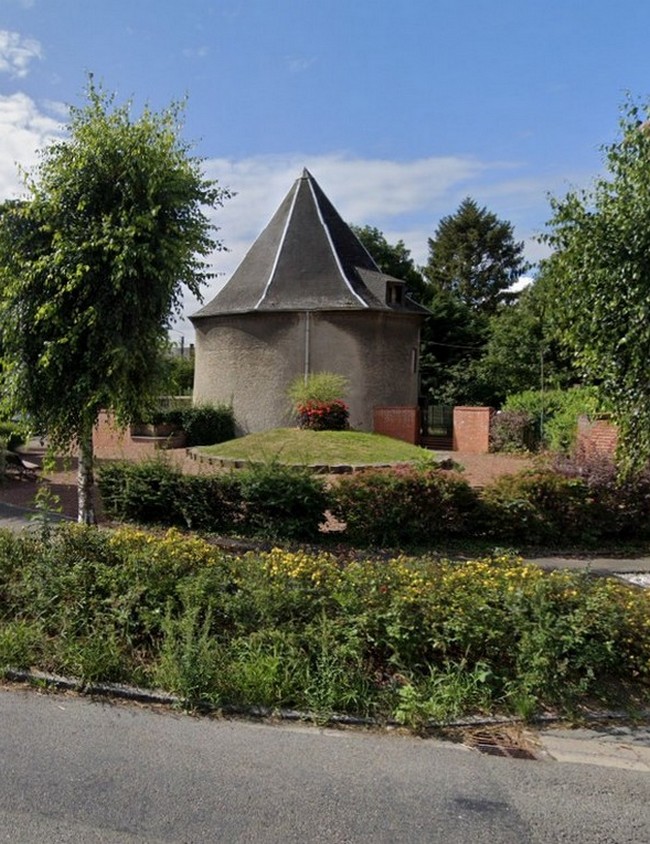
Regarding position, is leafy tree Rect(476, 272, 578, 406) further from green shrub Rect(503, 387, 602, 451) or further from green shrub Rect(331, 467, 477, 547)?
green shrub Rect(331, 467, 477, 547)

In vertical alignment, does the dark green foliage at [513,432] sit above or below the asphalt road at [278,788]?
above

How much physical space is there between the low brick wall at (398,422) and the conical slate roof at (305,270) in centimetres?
406

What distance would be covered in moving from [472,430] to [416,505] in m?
15.0

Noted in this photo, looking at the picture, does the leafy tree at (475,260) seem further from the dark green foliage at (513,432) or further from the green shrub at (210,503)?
the green shrub at (210,503)

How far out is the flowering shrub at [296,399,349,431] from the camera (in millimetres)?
20031

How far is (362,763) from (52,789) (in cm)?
152

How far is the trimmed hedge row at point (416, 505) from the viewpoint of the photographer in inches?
309

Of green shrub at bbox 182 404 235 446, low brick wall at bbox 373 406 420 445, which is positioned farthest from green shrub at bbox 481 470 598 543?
green shrub at bbox 182 404 235 446

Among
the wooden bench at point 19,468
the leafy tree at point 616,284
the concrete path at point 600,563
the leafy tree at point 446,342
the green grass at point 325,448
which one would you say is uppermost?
the leafy tree at point 446,342

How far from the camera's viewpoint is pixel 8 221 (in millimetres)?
6590

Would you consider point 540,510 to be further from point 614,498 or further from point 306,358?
point 306,358

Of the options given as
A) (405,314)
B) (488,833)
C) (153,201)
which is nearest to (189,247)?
(153,201)

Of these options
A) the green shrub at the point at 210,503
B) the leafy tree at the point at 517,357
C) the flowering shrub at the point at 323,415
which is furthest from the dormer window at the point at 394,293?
the green shrub at the point at 210,503

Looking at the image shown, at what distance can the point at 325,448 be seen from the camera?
17078 millimetres
